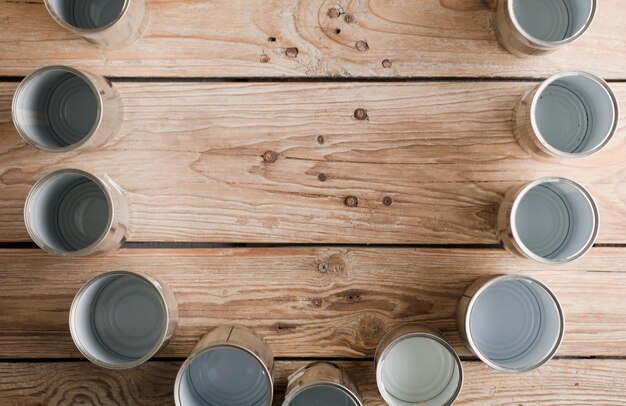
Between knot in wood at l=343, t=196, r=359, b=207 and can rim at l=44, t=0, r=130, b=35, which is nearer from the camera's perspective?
can rim at l=44, t=0, r=130, b=35

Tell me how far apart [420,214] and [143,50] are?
49 cm

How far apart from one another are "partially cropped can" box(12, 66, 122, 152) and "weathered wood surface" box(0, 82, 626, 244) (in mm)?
33

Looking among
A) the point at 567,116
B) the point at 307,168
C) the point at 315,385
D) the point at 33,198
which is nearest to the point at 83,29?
the point at 33,198

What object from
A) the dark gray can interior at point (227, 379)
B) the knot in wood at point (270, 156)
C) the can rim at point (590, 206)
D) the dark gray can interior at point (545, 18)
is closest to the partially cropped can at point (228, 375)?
the dark gray can interior at point (227, 379)

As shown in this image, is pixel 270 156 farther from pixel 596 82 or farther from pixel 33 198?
pixel 596 82

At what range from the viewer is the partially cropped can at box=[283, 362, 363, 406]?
800 millimetres

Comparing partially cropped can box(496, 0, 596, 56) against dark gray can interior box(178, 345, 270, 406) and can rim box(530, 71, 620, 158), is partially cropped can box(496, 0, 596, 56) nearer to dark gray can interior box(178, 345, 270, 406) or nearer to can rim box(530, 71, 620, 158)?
can rim box(530, 71, 620, 158)

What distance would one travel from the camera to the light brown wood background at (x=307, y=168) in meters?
0.90

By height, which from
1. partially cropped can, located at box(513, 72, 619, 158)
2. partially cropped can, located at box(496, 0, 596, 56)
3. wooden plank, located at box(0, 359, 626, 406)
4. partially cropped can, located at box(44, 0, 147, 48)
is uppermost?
partially cropped can, located at box(496, 0, 596, 56)

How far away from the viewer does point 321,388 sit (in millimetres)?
850

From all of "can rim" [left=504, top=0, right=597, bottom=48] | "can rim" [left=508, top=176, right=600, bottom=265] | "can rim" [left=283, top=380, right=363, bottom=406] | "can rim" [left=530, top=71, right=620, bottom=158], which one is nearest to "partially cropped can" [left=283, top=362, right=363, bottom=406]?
"can rim" [left=283, top=380, right=363, bottom=406]

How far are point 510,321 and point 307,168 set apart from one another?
37 centimetres

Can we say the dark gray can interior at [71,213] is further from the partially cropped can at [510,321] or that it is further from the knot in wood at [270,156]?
the partially cropped can at [510,321]

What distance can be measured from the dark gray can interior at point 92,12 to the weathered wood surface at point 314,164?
0.11m
